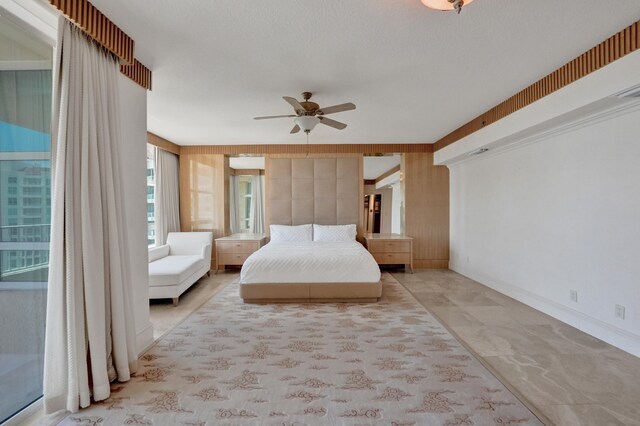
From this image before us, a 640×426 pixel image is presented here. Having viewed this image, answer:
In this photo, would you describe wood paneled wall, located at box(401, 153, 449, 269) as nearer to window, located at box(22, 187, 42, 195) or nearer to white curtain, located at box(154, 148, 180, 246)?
white curtain, located at box(154, 148, 180, 246)

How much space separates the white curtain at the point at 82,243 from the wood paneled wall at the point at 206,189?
4.29 metres

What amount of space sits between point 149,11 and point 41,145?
3.83 feet

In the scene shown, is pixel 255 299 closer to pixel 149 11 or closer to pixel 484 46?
Result: pixel 149 11

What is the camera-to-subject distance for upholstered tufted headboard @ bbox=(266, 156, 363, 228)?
256 inches

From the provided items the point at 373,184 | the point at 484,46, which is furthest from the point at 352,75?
the point at 373,184

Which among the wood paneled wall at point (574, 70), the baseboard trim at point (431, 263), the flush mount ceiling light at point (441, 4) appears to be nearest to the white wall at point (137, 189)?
the flush mount ceiling light at point (441, 4)

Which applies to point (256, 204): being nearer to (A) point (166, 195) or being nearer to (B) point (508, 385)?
(A) point (166, 195)

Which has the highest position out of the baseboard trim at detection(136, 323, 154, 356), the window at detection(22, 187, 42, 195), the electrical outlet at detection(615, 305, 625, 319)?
the window at detection(22, 187, 42, 195)

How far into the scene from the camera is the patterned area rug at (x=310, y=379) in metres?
1.93

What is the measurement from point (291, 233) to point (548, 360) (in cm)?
437

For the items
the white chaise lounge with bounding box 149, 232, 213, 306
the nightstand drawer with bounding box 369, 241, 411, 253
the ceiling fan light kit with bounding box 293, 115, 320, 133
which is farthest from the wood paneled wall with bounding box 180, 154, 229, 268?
the ceiling fan light kit with bounding box 293, 115, 320, 133

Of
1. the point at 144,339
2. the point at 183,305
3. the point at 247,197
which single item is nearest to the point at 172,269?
the point at 183,305

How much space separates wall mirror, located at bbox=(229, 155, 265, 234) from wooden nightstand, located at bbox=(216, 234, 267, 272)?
2939 mm

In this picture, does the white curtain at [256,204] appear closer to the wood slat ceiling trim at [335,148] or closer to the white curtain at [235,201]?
the white curtain at [235,201]
